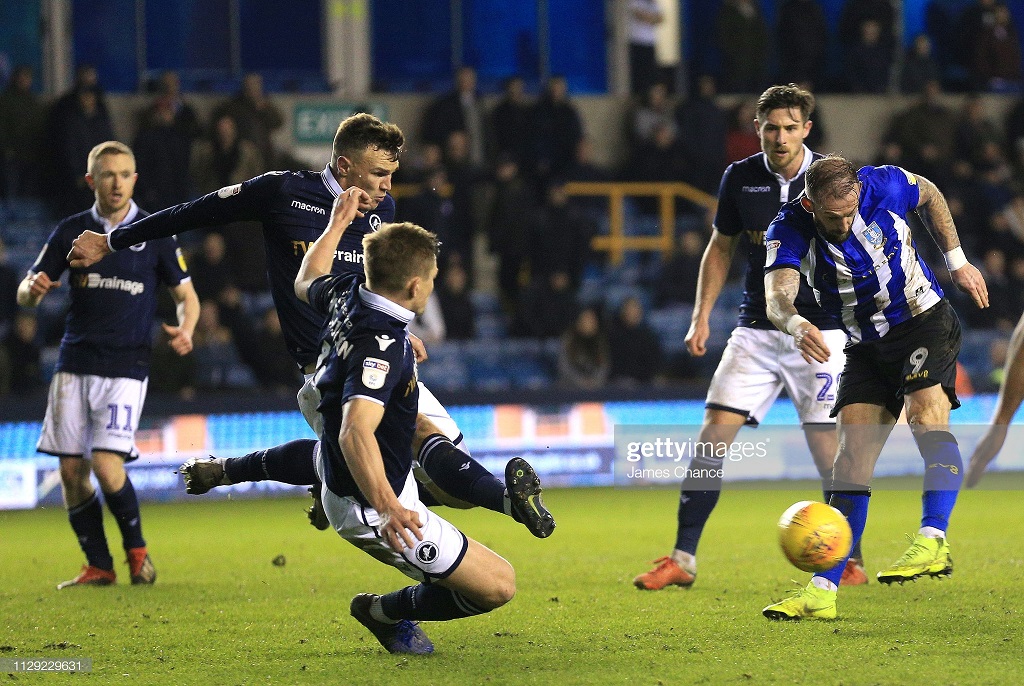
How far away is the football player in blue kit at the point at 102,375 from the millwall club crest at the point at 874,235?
152 inches

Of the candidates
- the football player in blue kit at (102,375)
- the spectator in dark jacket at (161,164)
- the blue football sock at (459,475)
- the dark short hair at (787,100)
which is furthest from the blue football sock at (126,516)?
the spectator in dark jacket at (161,164)

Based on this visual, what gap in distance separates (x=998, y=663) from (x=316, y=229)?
11.7 ft

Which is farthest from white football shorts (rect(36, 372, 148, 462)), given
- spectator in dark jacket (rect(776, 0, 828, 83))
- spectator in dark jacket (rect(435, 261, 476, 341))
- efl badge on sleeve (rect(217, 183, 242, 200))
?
spectator in dark jacket (rect(776, 0, 828, 83))

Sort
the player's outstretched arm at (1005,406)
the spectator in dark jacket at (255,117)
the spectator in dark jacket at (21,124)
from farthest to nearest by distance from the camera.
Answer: the spectator in dark jacket at (255,117) → the spectator in dark jacket at (21,124) → the player's outstretched arm at (1005,406)

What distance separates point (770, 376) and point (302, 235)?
2.62 meters

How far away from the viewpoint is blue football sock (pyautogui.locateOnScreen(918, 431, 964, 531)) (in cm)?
613

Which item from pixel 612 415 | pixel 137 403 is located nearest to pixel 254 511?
pixel 612 415

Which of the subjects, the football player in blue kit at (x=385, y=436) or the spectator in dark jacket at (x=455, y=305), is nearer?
the football player in blue kit at (x=385, y=436)

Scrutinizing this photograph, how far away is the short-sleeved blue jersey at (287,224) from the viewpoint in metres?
6.52

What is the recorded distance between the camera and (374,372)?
4891 millimetres

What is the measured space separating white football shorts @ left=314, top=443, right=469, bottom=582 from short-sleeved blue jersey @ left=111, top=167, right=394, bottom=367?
149cm

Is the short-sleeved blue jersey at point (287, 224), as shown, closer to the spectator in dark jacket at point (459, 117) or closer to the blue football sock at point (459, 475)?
the blue football sock at point (459, 475)

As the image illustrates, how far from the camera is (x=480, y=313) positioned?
16.3 meters

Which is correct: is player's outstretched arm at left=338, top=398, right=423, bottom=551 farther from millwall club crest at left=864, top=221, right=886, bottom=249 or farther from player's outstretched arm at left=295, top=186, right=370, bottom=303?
millwall club crest at left=864, top=221, right=886, bottom=249
